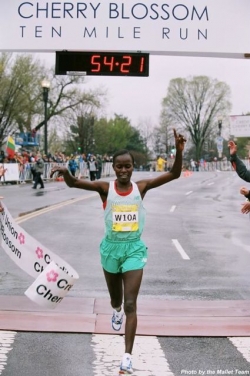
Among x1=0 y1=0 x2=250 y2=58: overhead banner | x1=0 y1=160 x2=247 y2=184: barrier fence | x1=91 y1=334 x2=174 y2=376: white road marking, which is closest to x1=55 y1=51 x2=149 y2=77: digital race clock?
x1=0 y1=0 x2=250 y2=58: overhead banner

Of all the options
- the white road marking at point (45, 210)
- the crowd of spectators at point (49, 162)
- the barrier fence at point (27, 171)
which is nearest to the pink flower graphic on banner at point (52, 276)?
the white road marking at point (45, 210)

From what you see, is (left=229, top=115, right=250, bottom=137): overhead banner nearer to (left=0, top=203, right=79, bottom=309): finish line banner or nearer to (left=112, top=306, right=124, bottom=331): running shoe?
(left=0, top=203, right=79, bottom=309): finish line banner

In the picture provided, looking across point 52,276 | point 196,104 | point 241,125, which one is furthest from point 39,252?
point 196,104

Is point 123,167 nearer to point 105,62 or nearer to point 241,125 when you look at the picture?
point 105,62

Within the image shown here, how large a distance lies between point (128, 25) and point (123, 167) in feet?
23.3

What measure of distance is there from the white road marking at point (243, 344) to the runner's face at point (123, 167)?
1997 mm

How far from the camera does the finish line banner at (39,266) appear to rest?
20.7 feet

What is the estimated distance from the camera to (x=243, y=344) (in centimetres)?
686

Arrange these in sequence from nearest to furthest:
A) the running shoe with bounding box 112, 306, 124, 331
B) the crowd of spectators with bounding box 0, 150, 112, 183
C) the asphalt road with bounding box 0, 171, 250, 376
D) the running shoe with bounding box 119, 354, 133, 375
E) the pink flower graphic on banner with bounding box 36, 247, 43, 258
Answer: the running shoe with bounding box 119, 354, 133, 375
the asphalt road with bounding box 0, 171, 250, 376
the running shoe with bounding box 112, 306, 124, 331
the pink flower graphic on banner with bounding box 36, 247, 43, 258
the crowd of spectators with bounding box 0, 150, 112, 183

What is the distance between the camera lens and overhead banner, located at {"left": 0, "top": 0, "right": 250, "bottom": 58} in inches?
491

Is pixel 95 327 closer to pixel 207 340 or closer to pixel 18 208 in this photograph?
pixel 207 340

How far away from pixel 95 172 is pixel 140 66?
102 feet

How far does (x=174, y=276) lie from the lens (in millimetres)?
10773

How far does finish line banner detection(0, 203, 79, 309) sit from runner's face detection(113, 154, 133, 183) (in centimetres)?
102
